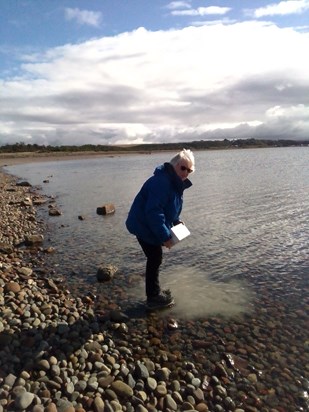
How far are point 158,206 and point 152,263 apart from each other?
141 cm

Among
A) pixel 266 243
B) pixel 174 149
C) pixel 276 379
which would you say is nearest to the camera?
pixel 276 379

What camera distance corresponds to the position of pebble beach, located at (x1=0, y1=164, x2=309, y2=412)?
4828 mm

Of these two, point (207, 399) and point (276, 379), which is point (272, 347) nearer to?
point (276, 379)

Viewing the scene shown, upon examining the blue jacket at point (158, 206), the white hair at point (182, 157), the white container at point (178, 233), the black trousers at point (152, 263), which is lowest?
the black trousers at point (152, 263)

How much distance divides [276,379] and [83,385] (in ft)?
9.14

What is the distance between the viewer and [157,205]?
20.4 feet

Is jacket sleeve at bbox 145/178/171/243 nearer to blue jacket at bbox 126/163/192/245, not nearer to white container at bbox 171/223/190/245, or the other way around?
blue jacket at bbox 126/163/192/245

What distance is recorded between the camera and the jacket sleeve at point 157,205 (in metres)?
6.23

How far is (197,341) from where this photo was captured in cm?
634

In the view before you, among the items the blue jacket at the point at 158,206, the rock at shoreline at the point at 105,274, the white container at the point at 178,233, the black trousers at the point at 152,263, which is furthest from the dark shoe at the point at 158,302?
the rock at shoreline at the point at 105,274

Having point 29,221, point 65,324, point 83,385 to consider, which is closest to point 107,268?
point 65,324

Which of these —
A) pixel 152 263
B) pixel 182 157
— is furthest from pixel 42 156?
pixel 182 157

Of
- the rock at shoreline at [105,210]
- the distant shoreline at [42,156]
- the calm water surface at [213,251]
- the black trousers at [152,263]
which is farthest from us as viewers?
the distant shoreline at [42,156]

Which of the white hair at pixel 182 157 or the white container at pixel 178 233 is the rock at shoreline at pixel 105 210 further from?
the white hair at pixel 182 157
